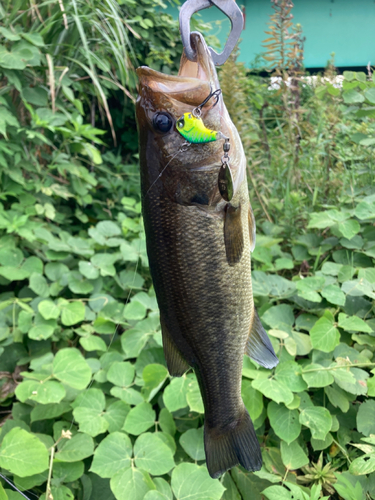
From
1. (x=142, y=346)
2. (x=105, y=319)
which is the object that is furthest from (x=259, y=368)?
(x=105, y=319)

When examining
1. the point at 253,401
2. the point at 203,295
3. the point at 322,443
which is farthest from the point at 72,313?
the point at 322,443

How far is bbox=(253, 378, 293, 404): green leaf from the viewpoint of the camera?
1.51 metres

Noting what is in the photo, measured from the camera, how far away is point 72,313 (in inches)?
78.3

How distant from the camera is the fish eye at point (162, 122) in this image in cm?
83

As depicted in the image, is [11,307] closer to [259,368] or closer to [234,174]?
[259,368]

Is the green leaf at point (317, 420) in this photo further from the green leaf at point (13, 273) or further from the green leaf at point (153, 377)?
the green leaf at point (13, 273)

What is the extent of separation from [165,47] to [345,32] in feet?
14.8

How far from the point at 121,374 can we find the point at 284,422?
810 millimetres

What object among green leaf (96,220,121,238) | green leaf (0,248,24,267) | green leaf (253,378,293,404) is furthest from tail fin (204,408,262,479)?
green leaf (96,220,121,238)

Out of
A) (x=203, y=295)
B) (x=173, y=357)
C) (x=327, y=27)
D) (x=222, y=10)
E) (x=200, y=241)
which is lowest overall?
(x=173, y=357)

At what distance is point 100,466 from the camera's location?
54.3 inches

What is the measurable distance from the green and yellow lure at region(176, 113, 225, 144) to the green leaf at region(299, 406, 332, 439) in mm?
1316

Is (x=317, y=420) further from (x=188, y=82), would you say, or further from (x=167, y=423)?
(x=188, y=82)

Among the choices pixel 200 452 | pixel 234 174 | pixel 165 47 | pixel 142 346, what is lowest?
pixel 200 452
